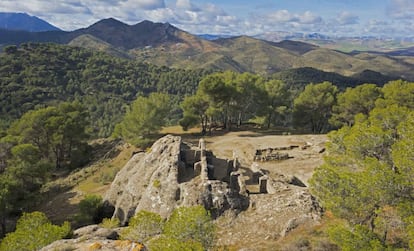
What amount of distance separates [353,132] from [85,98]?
129813 millimetres

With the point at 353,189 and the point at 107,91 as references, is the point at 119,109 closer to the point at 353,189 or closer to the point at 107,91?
the point at 107,91

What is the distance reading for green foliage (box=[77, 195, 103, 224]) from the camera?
27875mm

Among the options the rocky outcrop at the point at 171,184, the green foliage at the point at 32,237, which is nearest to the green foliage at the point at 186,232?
the green foliage at the point at 32,237

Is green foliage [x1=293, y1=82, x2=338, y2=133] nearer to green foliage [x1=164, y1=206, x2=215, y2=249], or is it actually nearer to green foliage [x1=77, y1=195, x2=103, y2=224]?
green foliage [x1=77, y1=195, x2=103, y2=224]

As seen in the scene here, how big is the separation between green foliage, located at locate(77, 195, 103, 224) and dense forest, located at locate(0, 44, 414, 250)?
6341 millimetres

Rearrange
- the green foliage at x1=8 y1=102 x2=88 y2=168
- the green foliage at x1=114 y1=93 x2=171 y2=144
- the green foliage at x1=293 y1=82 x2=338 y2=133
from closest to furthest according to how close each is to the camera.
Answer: the green foliage at x1=8 y1=102 x2=88 y2=168 → the green foliage at x1=114 y1=93 x2=171 y2=144 → the green foliage at x1=293 y1=82 x2=338 y2=133

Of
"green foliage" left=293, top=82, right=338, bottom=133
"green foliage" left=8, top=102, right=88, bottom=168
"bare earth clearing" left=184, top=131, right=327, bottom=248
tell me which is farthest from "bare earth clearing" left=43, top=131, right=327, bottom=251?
"green foliage" left=293, top=82, right=338, bottom=133

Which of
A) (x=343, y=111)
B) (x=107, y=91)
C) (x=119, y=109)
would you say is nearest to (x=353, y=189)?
(x=343, y=111)

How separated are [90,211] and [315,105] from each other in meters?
42.2

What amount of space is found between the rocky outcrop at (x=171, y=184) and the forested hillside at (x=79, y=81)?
253ft

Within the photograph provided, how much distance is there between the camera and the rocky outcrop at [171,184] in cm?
2125

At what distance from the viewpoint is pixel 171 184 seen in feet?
75.7

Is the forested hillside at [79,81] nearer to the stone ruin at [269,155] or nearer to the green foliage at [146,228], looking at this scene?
the stone ruin at [269,155]

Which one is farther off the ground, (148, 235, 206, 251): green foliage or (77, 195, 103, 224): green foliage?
Answer: (148, 235, 206, 251): green foliage
